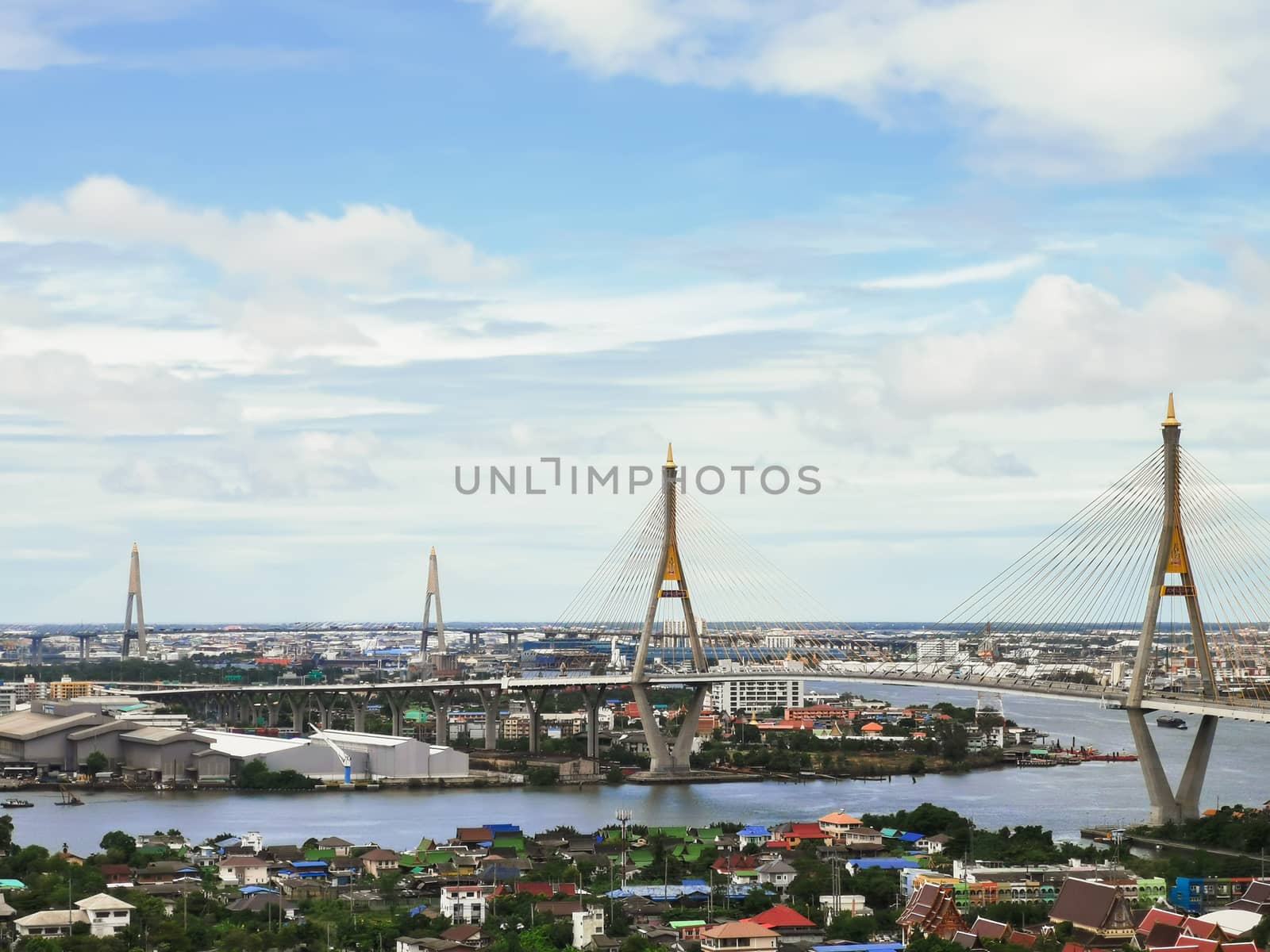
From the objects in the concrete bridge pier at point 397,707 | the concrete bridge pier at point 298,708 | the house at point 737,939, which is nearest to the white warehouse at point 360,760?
the concrete bridge pier at point 397,707

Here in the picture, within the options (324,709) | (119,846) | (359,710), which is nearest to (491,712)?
(359,710)

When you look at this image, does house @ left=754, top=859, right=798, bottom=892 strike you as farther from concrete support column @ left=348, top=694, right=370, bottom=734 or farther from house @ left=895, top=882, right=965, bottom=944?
concrete support column @ left=348, top=694, right=370, bottom=734

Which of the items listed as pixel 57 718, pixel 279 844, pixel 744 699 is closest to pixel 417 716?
pixel 744 699

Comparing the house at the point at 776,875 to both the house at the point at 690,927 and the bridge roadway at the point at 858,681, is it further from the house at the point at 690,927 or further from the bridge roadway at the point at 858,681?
the bridge roadway at the point at 858,681

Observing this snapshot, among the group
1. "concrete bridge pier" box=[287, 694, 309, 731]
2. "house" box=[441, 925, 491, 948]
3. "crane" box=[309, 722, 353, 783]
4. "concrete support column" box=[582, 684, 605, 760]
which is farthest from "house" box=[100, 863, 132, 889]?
"concrete bridge pier" box=[287, 694, 309, 731]

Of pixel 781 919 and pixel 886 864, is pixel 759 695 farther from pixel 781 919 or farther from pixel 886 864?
pixel 781 919

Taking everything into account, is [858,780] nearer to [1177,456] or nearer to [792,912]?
[1177,456]
